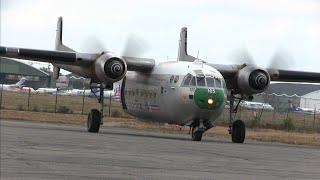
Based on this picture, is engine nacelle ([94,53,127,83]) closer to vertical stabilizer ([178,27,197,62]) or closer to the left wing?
the left wing

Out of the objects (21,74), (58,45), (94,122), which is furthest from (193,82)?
(21,74)

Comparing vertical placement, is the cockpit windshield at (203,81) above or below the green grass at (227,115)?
above

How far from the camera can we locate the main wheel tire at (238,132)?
84.5 ft

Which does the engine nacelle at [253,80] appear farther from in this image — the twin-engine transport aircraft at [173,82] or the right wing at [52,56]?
the right wing at [52,56]

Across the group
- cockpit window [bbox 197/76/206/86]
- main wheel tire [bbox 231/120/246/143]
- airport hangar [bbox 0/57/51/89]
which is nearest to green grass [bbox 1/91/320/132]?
main wheel tire [bbox 231/120/246/143]

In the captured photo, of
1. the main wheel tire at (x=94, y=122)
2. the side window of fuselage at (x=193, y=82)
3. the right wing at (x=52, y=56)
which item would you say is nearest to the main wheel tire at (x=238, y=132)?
the side window of fuselage at (x=193, y=82)

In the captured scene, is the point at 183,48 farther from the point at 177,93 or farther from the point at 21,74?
the point at 21,74

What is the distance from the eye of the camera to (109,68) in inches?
1026

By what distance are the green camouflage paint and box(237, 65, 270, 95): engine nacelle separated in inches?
144

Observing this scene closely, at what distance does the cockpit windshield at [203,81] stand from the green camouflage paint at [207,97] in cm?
28

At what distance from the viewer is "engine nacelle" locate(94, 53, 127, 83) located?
1022 inches

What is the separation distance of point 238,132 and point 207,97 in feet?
8.96

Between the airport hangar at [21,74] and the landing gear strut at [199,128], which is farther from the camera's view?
the airport hangar at [21,74]

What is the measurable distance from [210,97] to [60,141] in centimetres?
740
